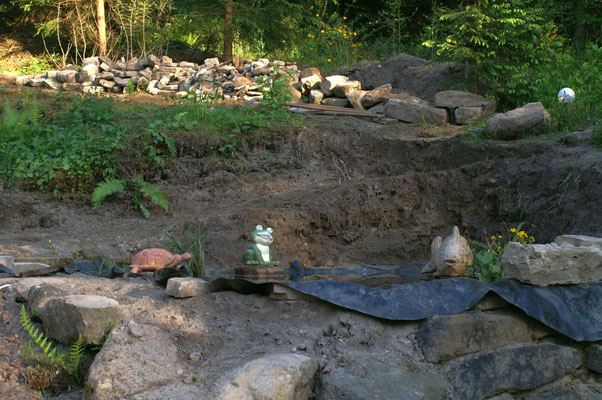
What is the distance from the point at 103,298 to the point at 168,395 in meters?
0.98

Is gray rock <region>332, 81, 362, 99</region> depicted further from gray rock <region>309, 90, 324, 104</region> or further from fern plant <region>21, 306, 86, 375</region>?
fern plant <region>21, 306, 86, 375</region>

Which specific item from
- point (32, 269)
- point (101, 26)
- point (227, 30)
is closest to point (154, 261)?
point (32, 269)

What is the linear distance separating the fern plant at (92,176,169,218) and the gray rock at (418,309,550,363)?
4641 mm

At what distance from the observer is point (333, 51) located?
1464 centimetres

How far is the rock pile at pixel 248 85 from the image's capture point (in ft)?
33.9

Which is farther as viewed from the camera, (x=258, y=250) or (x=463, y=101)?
(x=463, y=101)

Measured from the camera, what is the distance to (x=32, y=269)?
5.10m

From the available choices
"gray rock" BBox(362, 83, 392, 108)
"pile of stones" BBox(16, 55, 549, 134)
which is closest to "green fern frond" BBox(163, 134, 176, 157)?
"pile of stones" BBox(16, 55, 549, 134)

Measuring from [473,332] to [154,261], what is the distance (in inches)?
115

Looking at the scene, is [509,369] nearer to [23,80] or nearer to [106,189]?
[106,189]

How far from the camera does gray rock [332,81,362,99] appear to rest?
11.7m

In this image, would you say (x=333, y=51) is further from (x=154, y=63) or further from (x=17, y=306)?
(x=17, y=306)

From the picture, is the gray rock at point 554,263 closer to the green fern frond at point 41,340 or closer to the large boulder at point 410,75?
the green fern frond at point 41,340

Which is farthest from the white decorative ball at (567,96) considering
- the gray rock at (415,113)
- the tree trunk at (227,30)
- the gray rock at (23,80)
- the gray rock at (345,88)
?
the gray rock at (23,80)
